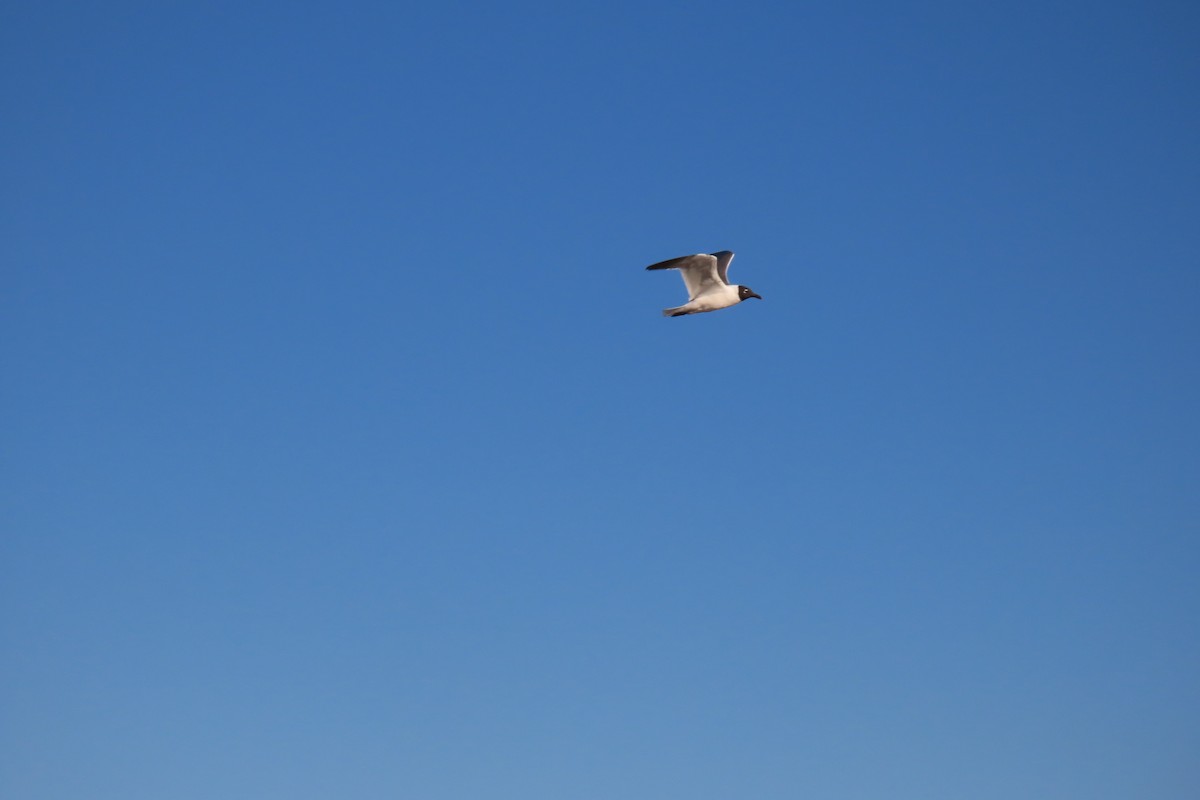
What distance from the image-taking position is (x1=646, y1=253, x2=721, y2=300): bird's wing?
1966 inches

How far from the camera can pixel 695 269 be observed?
166 feet

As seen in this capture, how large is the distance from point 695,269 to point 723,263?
1.06 m

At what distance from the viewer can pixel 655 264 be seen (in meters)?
49.8

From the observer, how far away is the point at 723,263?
51.1m

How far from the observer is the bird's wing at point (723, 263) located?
167ft

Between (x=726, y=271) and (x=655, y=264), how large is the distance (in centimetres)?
264

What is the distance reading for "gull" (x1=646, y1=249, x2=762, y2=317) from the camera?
50.5 meters

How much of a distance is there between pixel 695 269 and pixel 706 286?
78 cm

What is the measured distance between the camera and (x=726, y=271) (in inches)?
2015

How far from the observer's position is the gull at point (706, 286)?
50.5 meters

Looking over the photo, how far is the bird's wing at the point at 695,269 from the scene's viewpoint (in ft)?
164

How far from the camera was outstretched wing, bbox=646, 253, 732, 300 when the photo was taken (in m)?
49.9

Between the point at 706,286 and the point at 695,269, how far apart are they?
0.78 meters

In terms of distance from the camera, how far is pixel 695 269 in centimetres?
5059
